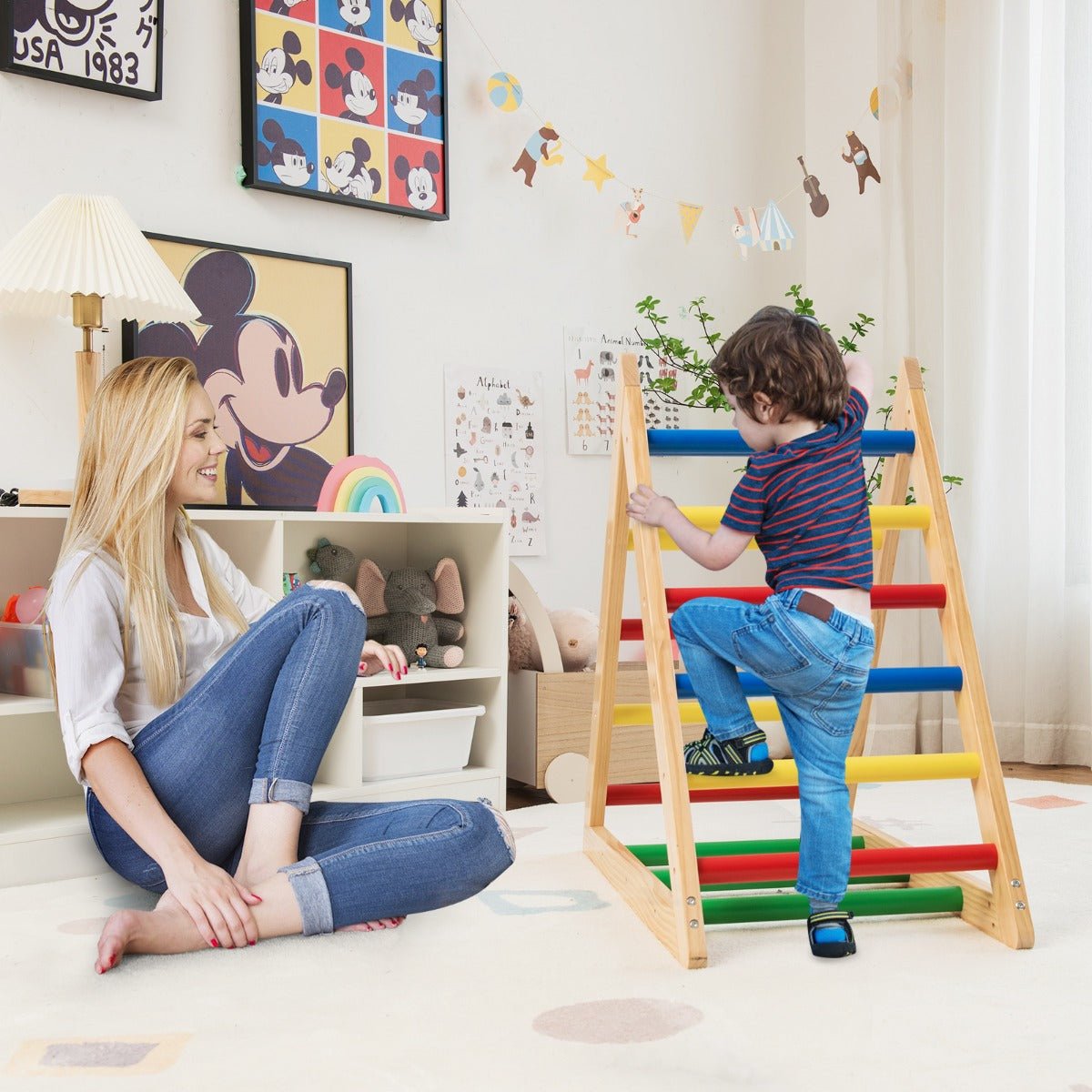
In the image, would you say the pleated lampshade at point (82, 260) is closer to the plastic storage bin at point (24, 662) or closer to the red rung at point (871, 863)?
the plastic storage bin at point (24, 662)

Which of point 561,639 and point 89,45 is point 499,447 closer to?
point 561,639

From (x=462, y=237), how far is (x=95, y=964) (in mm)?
1766

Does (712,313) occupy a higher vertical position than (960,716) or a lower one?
higher

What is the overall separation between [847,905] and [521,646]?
1058mm

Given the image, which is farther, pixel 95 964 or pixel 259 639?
pixel 259 639

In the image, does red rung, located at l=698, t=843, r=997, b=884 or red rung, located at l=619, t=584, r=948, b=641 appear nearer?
red rung, located at l=698, t=843, r=997, b=884

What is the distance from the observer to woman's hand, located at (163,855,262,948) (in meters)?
1.24

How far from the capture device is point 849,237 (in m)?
3.12

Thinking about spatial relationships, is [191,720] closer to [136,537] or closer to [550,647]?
[136,537]

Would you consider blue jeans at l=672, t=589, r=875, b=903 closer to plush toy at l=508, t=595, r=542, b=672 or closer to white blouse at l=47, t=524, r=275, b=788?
white blouse at l=47, t=524, r=275, b=788

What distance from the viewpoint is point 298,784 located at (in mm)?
1325

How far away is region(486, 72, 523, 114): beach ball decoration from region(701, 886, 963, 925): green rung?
185cm

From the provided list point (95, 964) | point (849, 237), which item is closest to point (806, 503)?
point (95, 964)

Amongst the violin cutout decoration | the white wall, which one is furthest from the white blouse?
the violin cutout decoration
